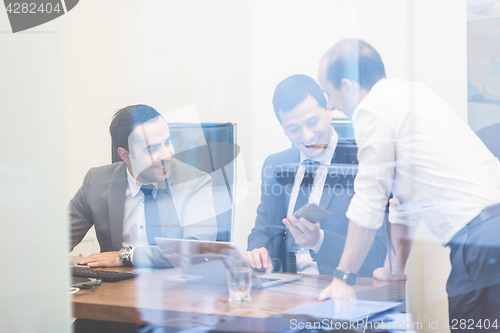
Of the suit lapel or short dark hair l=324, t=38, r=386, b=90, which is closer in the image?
short dark hair l=324, t=38, r=386, b=90

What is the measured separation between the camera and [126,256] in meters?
1.54

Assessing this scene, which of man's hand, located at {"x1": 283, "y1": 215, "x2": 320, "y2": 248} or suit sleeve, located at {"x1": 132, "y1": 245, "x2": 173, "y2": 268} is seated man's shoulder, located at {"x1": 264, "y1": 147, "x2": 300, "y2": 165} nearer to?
man's hand, located at {"x1": 283, "y1": 215, "x2": 320, "y2": 248}

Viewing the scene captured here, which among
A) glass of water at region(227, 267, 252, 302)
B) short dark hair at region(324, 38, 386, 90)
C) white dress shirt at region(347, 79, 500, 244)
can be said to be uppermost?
short dark hair at region(324, 38, 386, 90)

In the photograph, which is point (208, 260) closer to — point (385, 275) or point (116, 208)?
point (385, 275)

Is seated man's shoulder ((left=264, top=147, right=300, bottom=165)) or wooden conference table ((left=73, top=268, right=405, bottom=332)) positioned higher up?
seated man's shoulder ((left=264, top=147, right=300, bottom=165))

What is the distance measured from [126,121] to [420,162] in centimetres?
142

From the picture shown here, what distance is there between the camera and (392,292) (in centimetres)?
126

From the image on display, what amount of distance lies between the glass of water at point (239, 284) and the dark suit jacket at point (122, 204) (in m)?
0.82

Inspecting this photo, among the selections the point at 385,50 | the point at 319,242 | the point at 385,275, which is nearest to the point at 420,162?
the point at 385,275

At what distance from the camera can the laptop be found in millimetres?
1086

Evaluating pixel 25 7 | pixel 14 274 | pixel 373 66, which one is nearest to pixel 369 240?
pixel 373 66

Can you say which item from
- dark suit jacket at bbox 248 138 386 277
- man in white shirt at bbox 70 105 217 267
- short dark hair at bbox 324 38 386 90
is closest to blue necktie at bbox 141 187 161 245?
man in white shirt at bbox 70 105 217 267

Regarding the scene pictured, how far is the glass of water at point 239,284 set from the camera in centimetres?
100

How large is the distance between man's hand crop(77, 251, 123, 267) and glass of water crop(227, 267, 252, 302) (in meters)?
0.67
